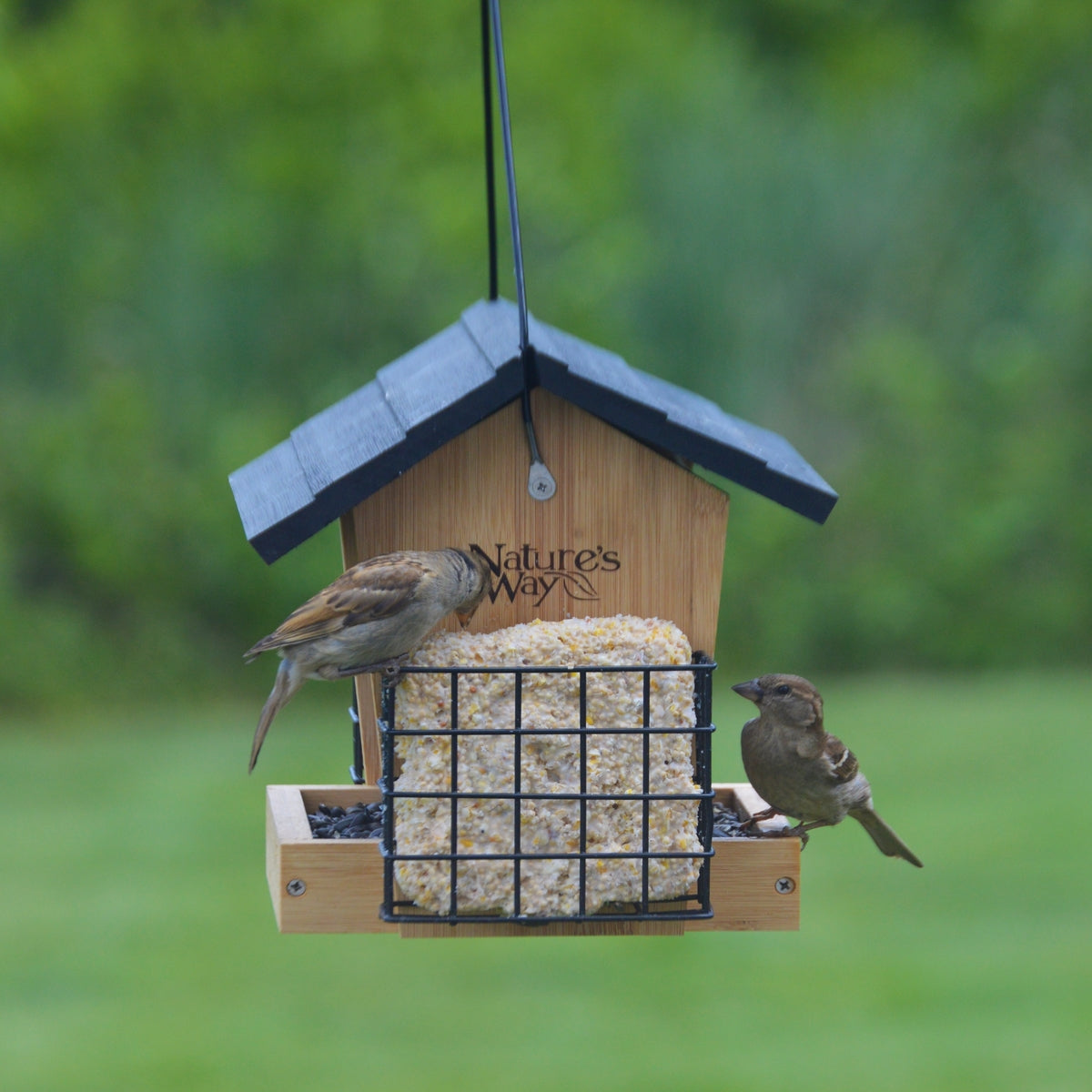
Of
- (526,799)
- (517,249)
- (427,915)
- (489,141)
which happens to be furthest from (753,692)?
(489,141)

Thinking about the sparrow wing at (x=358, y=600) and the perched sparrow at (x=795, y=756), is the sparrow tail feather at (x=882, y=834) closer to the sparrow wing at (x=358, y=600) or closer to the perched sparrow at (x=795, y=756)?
the perched sparrow at (x=795, y=756)

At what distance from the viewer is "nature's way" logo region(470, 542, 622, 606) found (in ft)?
11.0

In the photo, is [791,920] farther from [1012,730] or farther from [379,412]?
[1012,730]

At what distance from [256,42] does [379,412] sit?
10513 millimetres

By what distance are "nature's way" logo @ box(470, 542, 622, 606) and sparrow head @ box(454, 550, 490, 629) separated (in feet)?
0.09

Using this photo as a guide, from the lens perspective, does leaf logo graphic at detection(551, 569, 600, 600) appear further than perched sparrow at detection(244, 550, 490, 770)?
Yes

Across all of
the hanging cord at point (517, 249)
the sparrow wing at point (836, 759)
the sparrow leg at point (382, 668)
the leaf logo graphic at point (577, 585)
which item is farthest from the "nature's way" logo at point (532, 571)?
the sparrow wing at point (836, 759)

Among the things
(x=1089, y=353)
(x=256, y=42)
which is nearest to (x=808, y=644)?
(x=1089, y=353)

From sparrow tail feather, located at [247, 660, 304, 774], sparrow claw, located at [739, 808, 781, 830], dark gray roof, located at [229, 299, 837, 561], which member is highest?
dark gray roof, located at [229, 299, 837, 561]

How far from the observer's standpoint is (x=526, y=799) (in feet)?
10.5

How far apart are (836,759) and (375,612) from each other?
3.62 ft

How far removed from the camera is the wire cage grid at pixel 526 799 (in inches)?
125

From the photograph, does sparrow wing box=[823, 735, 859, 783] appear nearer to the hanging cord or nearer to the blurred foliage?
the hanging cord

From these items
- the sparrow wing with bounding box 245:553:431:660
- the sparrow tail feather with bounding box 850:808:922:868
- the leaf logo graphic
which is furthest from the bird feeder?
the sparrow tail feather with bounding box 850:808:922:868
